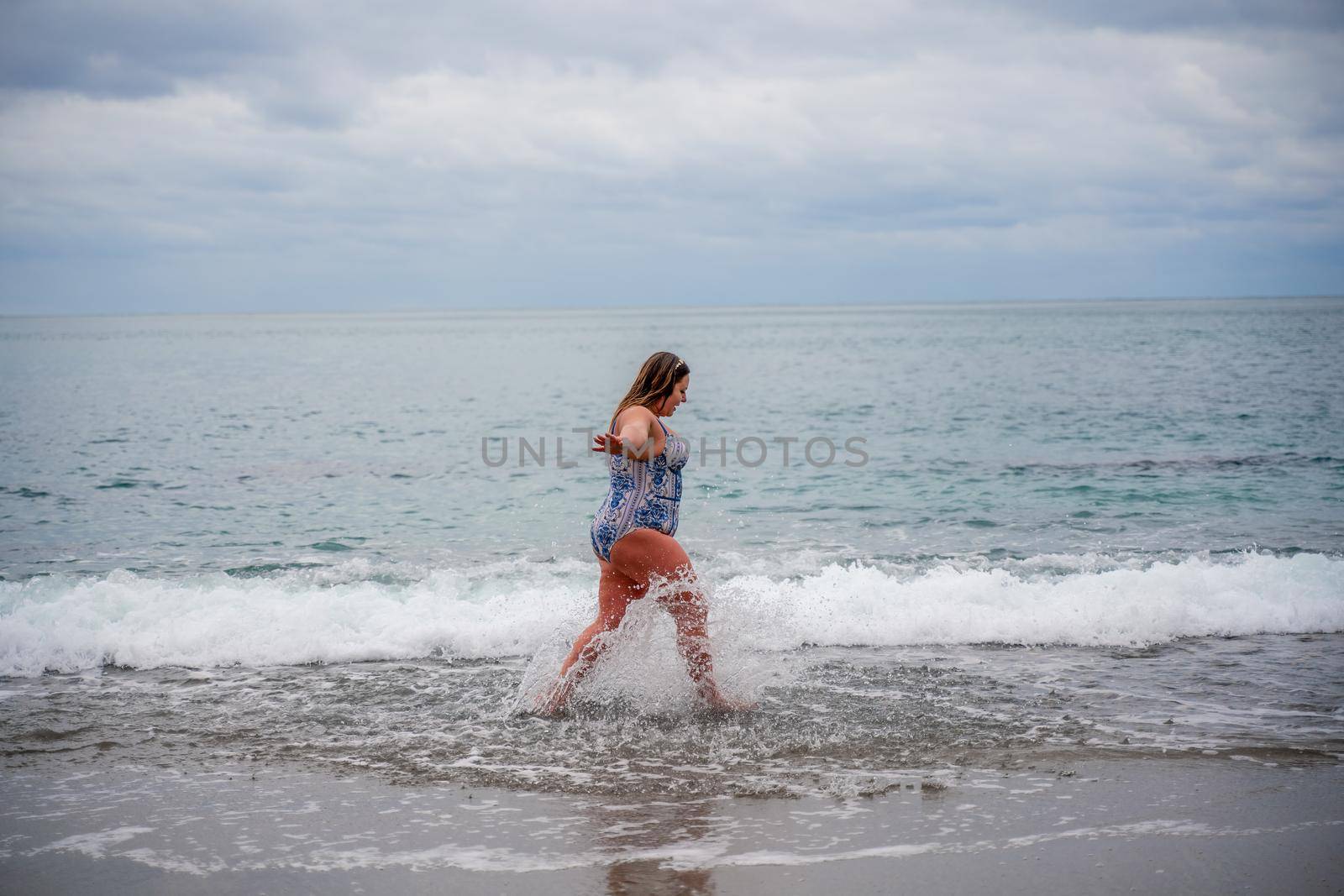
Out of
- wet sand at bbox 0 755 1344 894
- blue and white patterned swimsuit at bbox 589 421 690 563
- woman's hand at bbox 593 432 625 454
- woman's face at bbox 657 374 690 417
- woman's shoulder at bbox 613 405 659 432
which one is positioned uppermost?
woman's face at bbox 657 374 690 417

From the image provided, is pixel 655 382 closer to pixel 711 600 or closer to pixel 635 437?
pixel 635 437

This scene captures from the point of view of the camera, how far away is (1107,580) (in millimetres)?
9164

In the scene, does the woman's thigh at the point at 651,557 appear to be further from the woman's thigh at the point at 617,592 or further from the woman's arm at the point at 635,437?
the woman's arm at the point at 635,437

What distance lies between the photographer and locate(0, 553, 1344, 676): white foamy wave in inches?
292

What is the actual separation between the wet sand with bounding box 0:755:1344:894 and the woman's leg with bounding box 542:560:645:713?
3.85 feet

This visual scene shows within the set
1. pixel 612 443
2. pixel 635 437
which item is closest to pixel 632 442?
pixel 635 437

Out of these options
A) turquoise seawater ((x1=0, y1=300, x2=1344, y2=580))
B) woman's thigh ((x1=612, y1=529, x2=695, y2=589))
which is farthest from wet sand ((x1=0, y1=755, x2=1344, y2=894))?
turquoise seawater ((x1=0, y1=300, x2=1344, y2=580))

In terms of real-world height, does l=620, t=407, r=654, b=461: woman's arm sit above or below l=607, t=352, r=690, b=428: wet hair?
below

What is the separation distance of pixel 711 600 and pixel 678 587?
380 millimetres

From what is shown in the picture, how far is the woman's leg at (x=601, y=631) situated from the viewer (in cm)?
591

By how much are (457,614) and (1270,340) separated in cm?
7738

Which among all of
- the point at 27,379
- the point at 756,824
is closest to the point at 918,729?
the point at 756,824

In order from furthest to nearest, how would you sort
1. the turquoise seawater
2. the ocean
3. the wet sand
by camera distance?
the turquoise seawater < the ocean < the wet sand

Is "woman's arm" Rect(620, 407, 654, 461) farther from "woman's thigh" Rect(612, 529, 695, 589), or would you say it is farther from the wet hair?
"woman's thigh" Rect(612, 529, 695, 589)
